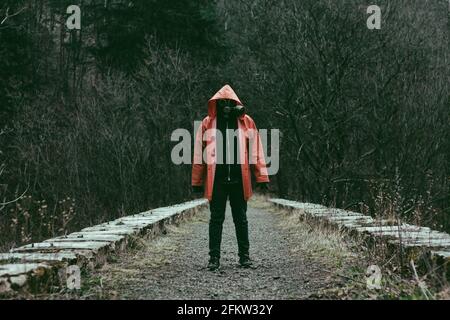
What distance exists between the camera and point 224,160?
655cm

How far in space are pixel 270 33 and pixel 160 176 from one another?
6.18 meters

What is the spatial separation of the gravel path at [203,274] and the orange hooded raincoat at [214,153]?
864 mm

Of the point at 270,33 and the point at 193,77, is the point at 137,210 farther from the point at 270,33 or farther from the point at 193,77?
the point at 193,77

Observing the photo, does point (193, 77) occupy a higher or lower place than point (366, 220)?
higher

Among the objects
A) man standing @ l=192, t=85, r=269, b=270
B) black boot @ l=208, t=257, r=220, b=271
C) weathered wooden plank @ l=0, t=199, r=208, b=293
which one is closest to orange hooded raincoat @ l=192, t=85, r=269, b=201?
man standing @ l=192, t=85, r=269, b=270

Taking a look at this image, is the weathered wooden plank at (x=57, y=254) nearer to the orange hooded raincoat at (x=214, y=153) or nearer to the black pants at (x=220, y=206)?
the black pants at (x=220, y=206)

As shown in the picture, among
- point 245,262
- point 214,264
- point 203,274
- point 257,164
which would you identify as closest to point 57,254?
point 203,274

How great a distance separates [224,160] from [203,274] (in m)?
1.19

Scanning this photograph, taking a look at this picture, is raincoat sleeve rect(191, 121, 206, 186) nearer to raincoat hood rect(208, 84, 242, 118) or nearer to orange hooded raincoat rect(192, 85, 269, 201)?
orange hooded raincoat rect(192, 85, 269, 201)

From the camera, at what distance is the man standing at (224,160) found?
21.4 ft

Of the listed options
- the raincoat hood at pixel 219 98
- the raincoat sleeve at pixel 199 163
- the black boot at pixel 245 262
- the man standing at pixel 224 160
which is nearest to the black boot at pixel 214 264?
the man standing at pixel 224 160

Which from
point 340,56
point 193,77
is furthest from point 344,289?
point 193,77

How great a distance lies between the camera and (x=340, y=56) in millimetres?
14633

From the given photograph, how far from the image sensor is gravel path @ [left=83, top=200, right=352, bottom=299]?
518 cm
